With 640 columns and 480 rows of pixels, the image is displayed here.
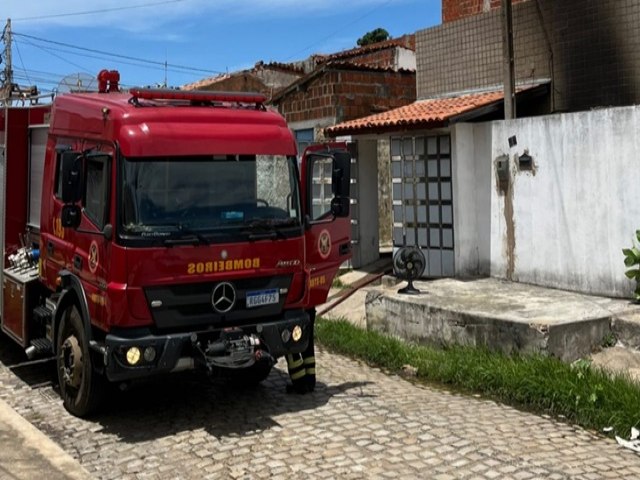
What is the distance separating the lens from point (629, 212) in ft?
28.8

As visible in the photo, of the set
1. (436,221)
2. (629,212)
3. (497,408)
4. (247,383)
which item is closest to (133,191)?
(247,383)

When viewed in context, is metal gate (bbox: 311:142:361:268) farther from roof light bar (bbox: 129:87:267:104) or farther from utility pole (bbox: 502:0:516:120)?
roof light bar (bbox: 129:87:267:104)

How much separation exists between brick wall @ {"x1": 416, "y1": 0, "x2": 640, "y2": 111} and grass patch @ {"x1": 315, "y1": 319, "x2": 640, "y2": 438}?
4.78 meters

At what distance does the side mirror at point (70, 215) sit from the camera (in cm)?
597

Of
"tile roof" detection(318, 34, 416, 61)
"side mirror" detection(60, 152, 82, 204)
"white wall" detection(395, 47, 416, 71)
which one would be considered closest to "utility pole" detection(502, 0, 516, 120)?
"side mirror" detection(60, 152, 82, 204)

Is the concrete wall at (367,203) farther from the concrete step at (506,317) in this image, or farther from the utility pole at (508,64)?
the utility pole at (508,64)

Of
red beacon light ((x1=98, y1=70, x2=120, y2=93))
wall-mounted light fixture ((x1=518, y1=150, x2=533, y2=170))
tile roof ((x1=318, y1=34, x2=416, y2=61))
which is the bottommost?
wall-mounted light fixture ((x1=518, y1=150, x2=533, y2=170))

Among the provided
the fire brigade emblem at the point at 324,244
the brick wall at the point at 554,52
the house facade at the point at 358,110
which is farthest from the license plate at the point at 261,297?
the house facade at the point at 358,110

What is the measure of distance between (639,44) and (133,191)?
297 inches

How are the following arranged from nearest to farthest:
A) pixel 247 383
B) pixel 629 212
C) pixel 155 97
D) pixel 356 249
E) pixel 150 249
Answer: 1. pixel 150 249
2. pixel 155 97
3. pixel 247 383
4. pixel 629 212
5. pixel 356 249

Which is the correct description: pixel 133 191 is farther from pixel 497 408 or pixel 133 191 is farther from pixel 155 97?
pixel 497 408

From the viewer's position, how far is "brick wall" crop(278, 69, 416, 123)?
13648 millimetres

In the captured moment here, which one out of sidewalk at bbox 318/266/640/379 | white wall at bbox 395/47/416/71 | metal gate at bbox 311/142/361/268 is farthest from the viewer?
white wall at bbox 395/47/416/71

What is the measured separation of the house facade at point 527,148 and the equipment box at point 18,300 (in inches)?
A: 233
